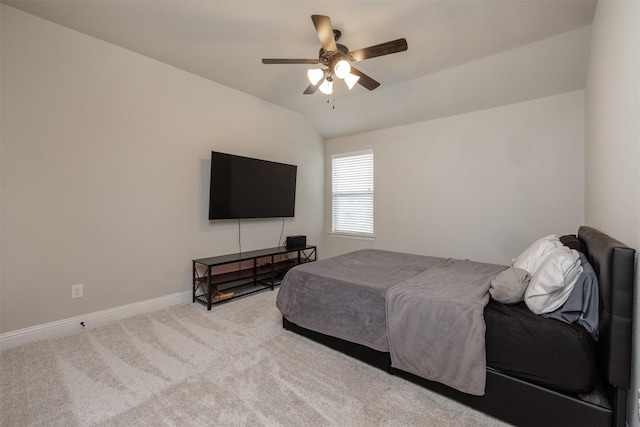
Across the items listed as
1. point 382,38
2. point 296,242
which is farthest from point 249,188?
point 382,38

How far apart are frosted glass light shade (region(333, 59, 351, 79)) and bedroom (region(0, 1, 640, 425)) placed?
1555mm

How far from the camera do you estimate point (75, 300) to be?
2578 millimetres

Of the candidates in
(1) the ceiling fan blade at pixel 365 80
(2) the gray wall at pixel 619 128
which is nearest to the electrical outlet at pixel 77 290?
(1) the ceiling fan blade at pixel 365 80

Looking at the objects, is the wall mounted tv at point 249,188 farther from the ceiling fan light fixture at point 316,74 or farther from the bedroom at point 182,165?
the ceiling fan light fixture at point 316,74

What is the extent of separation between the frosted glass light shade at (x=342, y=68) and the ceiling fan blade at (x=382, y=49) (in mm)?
110

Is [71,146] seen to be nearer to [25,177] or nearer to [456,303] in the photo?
[25,177]

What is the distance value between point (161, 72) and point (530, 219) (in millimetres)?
4582

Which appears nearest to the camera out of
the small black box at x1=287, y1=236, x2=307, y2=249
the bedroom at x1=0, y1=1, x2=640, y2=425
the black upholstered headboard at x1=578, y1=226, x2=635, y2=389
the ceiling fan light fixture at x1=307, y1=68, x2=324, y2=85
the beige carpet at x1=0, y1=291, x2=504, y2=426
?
the black upholstered headboard at x1=578, y1=226, x2=635, y2=389

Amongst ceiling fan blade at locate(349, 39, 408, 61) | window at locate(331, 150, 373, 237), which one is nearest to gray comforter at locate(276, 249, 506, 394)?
ceiling fan blade at locate(349, 39, 408, 61)

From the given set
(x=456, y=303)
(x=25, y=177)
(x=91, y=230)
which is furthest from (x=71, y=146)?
(x=456, y=303)

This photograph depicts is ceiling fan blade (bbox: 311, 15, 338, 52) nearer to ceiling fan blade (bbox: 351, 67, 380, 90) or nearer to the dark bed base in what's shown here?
ceiling fan blade (bbox: 351, 67, 380, 90)

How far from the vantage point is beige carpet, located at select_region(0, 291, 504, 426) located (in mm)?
1532

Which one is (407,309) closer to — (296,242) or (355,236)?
(296,242)

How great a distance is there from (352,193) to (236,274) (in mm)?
2433
